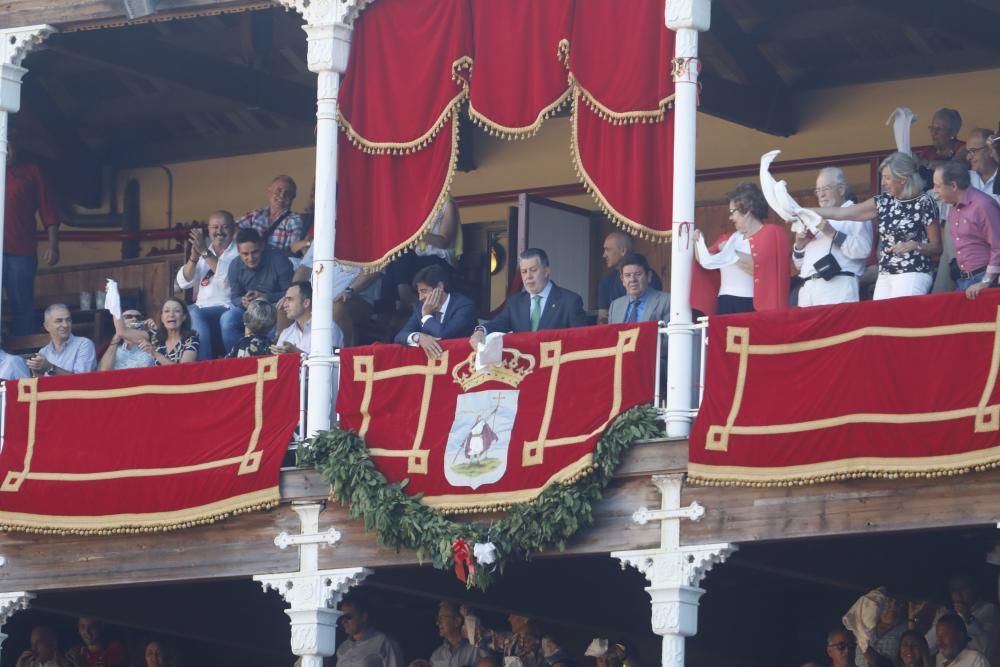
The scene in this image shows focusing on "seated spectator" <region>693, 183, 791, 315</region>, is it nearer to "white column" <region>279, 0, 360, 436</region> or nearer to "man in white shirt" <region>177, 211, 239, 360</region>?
"white column" <region>279, 0, 360, 436</region>

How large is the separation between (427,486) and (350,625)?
2.34 metres

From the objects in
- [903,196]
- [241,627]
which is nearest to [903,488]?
[903,196]

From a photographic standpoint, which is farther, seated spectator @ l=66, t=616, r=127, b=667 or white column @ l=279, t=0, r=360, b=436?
seated spectator @ l=66, t=616, r=127, b=667

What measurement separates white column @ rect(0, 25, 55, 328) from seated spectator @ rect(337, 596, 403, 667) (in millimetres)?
4308

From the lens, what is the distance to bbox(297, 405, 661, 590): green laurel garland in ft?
57.4

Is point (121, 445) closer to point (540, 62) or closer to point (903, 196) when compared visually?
point (540, 62)

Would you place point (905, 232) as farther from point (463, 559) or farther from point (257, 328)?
point (257, 328)

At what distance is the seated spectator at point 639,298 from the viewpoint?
1844 centimetres

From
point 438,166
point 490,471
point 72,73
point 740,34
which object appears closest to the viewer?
point 490,471

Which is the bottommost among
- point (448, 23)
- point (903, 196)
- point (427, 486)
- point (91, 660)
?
point (91, 660)

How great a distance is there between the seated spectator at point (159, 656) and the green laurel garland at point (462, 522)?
4.33m

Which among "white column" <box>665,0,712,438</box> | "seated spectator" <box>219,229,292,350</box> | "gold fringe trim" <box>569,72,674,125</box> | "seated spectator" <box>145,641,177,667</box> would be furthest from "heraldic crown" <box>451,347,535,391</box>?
"seated spectator" <box>145,641,177,667</box>

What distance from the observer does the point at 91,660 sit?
74.0 ft

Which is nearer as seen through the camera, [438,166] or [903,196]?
[903,196]
